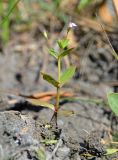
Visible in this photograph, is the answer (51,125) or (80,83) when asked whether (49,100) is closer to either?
(80,83)

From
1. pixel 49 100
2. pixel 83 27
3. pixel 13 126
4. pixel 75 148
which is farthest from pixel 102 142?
pixel 83 27

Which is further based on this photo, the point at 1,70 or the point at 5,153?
the point at 1,70

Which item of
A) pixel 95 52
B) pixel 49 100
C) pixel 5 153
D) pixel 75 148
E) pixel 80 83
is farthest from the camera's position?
pixel 95 52

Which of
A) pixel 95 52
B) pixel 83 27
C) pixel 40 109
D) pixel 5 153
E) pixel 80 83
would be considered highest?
pixel 83 27

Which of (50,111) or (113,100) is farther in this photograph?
(50,111)

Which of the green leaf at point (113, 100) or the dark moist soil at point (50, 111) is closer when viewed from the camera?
the dark moist soil at point (50, 111)

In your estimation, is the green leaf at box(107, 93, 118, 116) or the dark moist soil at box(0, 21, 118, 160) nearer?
the dark moist soil at box(0, 21, 118, 160)

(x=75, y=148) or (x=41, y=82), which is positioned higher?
(x=41, y=82)

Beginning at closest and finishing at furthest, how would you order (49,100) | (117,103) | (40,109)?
(117,103) < (40,109) < (49,100)
